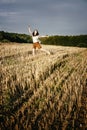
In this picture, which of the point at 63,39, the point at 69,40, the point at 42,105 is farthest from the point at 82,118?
the point at 63,39

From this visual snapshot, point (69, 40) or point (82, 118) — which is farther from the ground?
point (69, 40)

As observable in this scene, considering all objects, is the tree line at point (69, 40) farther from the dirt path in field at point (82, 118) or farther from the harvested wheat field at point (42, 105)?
the dirt path in field at point (82, 118)

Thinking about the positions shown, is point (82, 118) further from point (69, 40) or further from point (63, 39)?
point (63, 39)

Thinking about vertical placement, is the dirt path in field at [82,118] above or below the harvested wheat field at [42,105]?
below

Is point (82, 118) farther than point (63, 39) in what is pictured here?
No

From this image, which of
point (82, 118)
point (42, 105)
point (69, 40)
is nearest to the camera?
point (82, 118)

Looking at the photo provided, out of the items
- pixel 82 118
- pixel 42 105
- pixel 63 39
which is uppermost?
pixel 63 39

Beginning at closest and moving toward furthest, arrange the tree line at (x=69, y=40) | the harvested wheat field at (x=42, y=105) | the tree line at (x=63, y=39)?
the harvested wheat field at (x=42, y=105), the tree line at (x=63, y=39), the tree line at (x=69, y=40)

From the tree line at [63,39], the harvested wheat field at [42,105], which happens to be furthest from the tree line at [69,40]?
the harvested wheat field at [42,105]

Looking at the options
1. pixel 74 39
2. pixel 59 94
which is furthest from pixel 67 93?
A: pixel 74 39

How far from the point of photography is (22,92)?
5.30 m

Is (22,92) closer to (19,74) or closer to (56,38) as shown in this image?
(19,74)

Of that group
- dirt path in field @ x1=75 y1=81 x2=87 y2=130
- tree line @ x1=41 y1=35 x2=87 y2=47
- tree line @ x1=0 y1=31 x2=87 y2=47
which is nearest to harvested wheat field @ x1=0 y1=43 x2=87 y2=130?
dirt path in field @ x1=75 y1=81 x2=87 y2=130

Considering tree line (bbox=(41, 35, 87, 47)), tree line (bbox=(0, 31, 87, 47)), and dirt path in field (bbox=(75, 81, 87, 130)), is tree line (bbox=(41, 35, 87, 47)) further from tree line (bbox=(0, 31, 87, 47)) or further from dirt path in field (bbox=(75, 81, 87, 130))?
dirt path in field (bbox=(75, 81, 87, 130))
